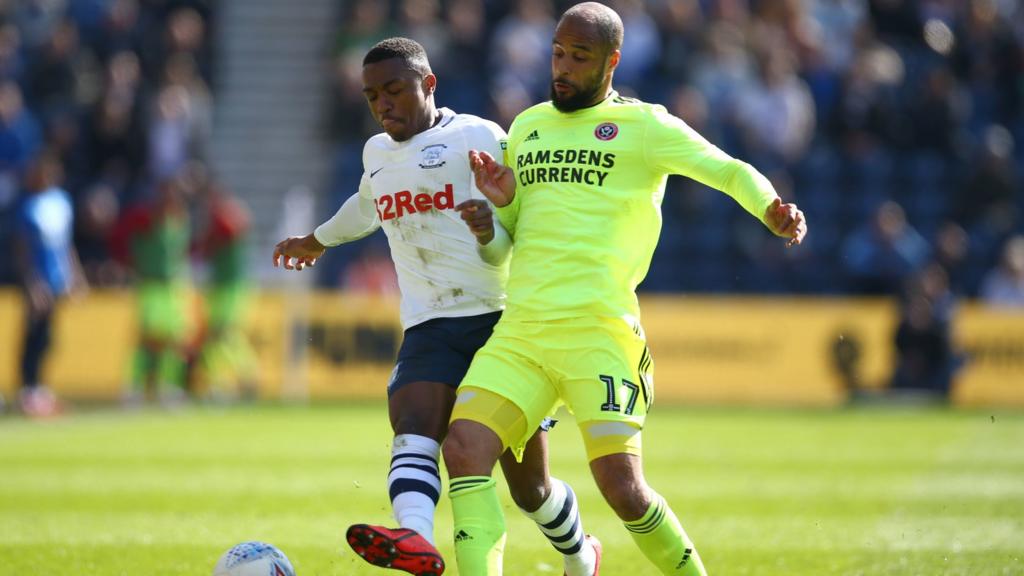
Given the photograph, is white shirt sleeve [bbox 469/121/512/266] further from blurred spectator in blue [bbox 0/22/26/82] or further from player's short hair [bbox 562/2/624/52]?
blurred spectator in blue [bbox 0/22/26/82]

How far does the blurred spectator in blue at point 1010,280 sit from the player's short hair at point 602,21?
14288 millimetres

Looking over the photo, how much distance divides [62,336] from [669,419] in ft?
25.0

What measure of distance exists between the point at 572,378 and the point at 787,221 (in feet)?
3.27

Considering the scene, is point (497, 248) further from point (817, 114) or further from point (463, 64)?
point (817, 114)

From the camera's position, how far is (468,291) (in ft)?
20.2

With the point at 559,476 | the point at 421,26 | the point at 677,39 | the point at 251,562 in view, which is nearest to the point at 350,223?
the point at 251,562

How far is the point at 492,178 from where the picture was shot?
5.96 meters

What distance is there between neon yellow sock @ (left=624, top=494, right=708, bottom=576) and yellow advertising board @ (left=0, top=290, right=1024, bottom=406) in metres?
13.0

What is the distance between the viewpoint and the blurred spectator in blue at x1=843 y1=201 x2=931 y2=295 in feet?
62.5

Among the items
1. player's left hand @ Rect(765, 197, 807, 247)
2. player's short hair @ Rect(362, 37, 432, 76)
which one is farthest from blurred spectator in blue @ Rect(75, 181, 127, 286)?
player's left hand @ Rect(765, 197, 807, 247)

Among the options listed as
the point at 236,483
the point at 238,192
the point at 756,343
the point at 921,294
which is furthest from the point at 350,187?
the point at 236,483

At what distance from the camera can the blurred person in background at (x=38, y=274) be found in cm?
1623

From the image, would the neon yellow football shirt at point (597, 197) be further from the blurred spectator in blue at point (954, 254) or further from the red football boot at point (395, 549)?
the blurred spectator in blue at point (954, 254)

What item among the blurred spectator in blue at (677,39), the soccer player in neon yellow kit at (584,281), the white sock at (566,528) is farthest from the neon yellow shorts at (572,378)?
the blurred spectator in blue at (677,39)
